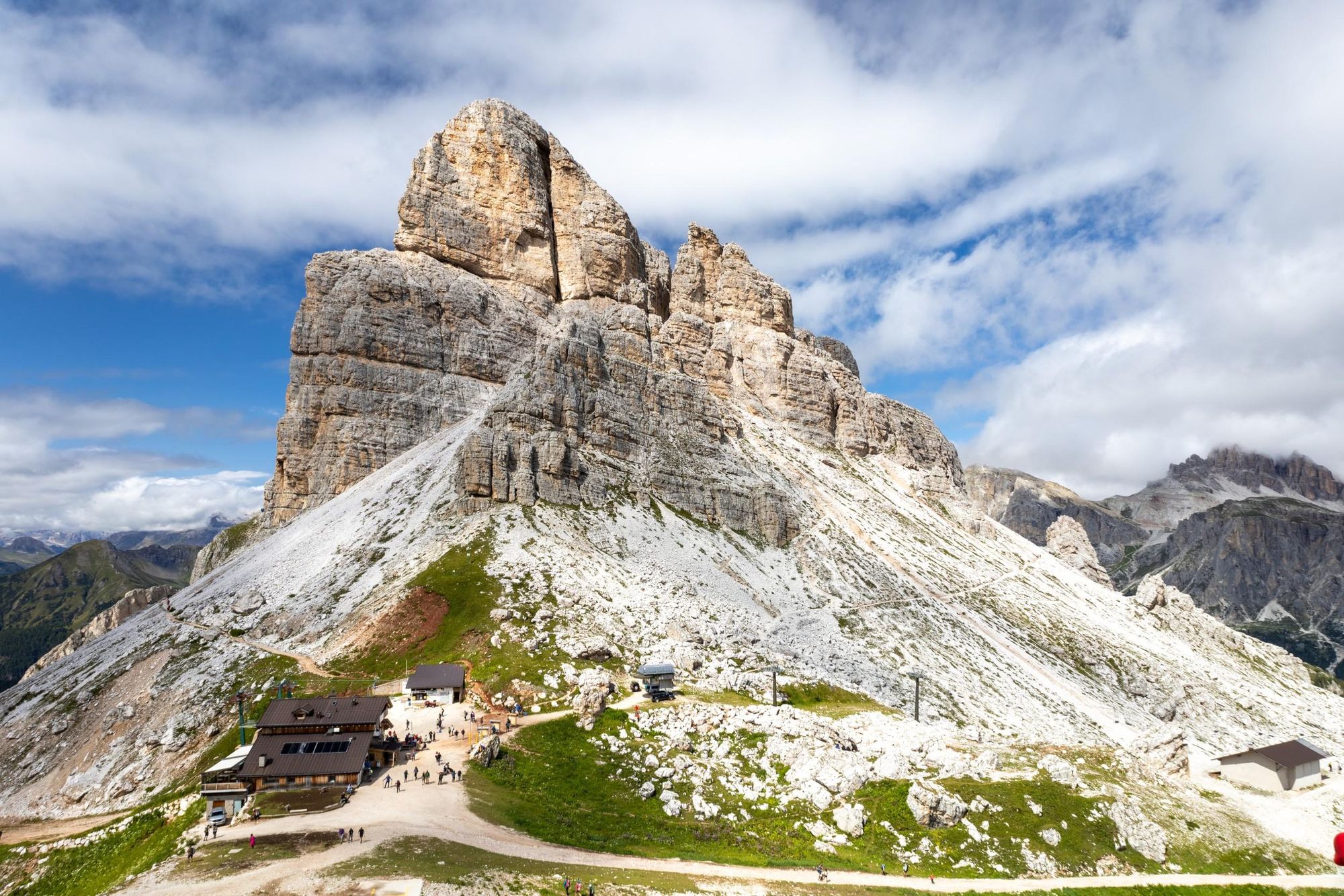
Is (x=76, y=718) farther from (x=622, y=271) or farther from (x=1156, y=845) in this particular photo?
(x=622, y=271)

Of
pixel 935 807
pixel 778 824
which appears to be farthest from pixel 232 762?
pixel 935 807

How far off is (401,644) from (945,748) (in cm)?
5353

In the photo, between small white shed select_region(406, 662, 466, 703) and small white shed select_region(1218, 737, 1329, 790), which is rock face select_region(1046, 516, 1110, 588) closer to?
small white shed select_region(1218, 737, 1329, 790)

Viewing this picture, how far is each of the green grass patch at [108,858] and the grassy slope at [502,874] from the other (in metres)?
14.6

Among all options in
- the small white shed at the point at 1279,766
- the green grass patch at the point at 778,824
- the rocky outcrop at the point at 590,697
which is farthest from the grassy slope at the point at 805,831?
the small white shed at the point at 1279,766

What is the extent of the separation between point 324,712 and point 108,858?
14416mm

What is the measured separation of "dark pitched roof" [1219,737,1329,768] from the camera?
6041 cm

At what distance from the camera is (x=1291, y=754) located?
61312 mm

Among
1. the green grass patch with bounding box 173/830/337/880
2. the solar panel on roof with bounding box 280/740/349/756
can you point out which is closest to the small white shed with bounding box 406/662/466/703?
the solar panel on roof with bounding box 280/740/349/756

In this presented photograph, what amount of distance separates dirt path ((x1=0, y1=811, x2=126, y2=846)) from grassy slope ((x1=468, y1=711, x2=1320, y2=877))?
35.9 meters

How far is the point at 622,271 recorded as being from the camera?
18262cm

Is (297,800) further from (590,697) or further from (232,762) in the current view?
(590,697)

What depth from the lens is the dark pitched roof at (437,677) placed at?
62.6 m

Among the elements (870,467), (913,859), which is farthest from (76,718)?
(870,467)
